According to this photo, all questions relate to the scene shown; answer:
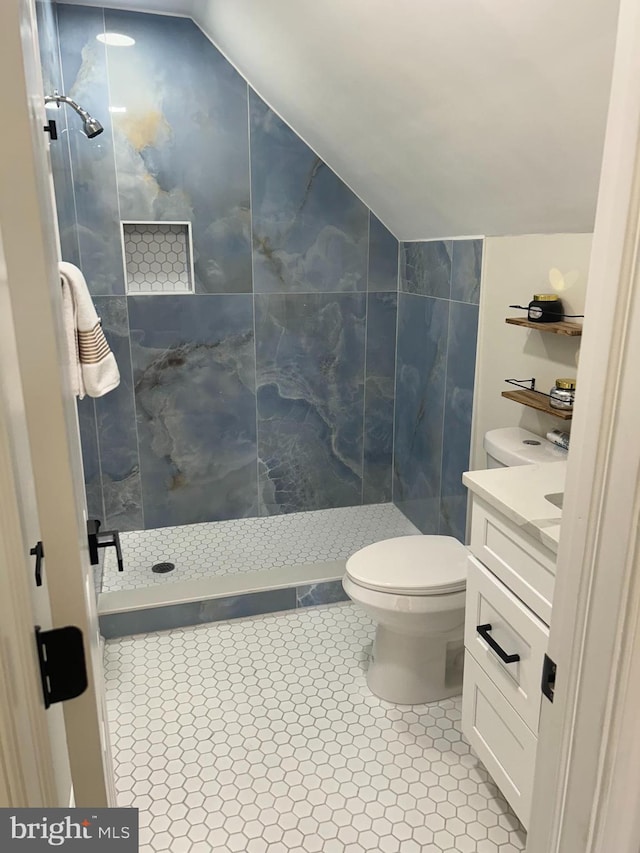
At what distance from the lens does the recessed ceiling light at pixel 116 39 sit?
257cm

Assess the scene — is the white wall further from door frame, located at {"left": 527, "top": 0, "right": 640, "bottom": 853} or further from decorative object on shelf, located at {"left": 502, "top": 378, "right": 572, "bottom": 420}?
door frame, located at {"left": 527, "top": 0, "right": 640, "bottom": 853}

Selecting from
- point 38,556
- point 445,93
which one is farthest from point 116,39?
point 38,556

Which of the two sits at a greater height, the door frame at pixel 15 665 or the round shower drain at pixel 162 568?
the door frame at pixel 15 665

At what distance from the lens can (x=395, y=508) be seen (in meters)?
3.44

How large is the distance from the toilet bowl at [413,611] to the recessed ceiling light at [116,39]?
2200mm

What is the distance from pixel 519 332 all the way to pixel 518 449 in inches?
18.5

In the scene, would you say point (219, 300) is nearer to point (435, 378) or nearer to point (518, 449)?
point (435, 378)

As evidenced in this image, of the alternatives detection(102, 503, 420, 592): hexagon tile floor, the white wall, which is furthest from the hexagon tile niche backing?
the white wall

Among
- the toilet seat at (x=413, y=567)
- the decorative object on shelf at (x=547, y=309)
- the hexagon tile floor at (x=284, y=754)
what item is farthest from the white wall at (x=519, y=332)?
the hexagon tile floor at (x=284, y=754)

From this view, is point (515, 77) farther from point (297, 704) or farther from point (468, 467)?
point (297, 704)

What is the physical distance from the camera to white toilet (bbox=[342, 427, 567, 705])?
1936 mm

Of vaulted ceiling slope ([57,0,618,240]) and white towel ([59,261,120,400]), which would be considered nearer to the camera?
vaulted ceiling slope ([57,0,618,240])

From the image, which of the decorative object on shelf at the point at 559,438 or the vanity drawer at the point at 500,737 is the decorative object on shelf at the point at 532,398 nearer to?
the decorative object on shelf at the point at 559,438

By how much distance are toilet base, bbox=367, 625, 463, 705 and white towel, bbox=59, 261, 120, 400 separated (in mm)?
1185
